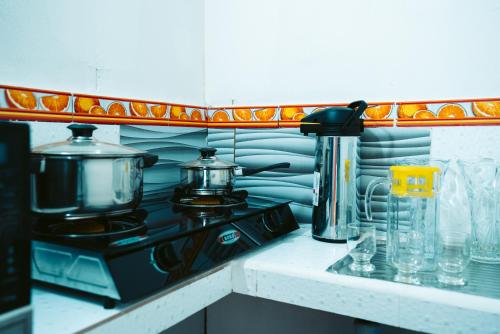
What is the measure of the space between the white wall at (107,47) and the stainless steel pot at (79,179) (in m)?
0.34

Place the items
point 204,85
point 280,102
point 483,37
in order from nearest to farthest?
point 483,37 → point 280,102 → point 204,85

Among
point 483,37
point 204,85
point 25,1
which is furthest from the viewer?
point 204,85

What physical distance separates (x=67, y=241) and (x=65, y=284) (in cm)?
8

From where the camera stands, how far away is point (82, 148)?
2.69ft

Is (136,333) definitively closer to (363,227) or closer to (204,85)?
(363,227)

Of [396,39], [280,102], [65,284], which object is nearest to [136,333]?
[65,284]

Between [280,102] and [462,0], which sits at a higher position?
[462,0]

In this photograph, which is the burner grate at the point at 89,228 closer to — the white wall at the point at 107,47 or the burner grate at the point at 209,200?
the burner grate at the point at 209,200

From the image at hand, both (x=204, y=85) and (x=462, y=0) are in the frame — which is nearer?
(x=462, y=0)

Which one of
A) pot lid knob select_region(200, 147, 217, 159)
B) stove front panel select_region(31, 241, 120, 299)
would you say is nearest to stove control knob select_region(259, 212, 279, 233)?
pot lid knob select_region(200, 147, 217, 159)

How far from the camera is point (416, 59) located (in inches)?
49.1

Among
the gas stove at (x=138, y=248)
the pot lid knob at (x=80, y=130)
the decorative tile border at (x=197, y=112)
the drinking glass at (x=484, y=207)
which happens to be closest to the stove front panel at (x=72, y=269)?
the gas stove at (x=138, y=248)

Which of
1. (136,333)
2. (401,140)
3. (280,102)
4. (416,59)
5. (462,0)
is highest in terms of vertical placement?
(462,0)

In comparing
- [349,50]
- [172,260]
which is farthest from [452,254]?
[349,50]
